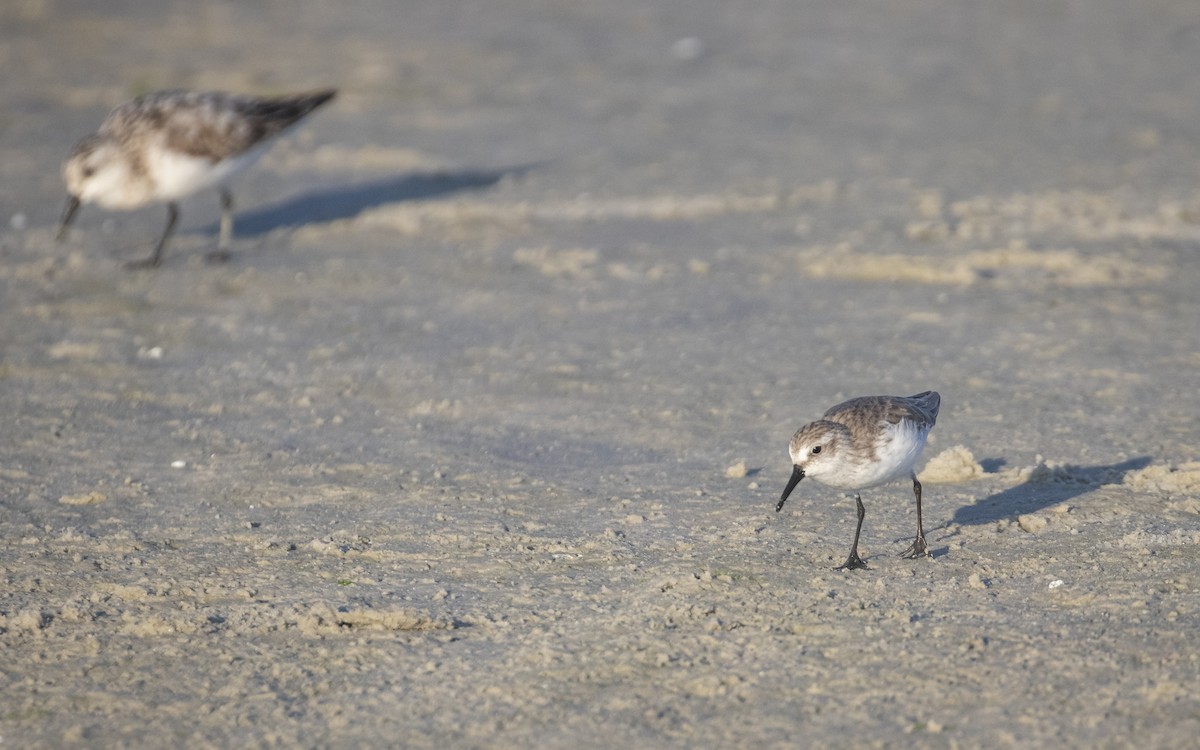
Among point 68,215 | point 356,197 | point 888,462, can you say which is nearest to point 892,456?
point 888,462

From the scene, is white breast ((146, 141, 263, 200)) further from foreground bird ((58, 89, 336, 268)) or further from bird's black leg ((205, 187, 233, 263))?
bird's black leg ((205, 187, 233, 263))

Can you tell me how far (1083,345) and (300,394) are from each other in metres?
4.51

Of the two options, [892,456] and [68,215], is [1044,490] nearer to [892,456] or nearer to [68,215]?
[892,456]

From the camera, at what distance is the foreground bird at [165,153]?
10.3 metres

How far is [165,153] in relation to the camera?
33.7ft

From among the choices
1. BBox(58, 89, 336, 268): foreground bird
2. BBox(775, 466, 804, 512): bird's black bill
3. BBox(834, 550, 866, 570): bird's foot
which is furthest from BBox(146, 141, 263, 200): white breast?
BBox(834, 550, 866, 570): bird's foot

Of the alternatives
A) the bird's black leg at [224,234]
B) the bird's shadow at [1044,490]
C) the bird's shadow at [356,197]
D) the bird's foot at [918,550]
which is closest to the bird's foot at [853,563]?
the bird's foot at [918,550]

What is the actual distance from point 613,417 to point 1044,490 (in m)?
2.24

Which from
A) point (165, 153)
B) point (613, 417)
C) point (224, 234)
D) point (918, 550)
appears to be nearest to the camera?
point (918, 550)

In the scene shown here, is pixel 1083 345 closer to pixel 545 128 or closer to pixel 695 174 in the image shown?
pixel 695 174

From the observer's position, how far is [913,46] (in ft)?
55.5

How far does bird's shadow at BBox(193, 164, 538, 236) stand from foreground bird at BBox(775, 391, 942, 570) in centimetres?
675

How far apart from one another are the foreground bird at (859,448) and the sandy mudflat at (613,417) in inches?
14.7

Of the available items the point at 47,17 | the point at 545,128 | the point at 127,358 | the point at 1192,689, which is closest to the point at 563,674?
the point at 1192,689
